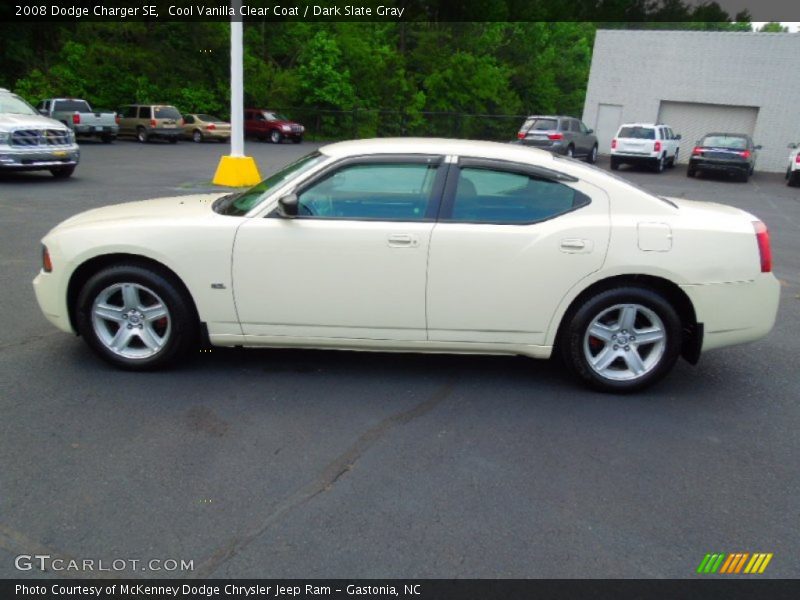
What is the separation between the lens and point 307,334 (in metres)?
4.59

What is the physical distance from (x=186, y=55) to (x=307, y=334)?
40019mm

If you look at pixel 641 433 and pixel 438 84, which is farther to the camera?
pixel 438 84

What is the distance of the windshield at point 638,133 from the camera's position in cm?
2559

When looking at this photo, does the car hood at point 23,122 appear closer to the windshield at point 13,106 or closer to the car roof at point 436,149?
the windshield at point 13,106

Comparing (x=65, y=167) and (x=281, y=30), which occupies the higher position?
(x=281, y=30)

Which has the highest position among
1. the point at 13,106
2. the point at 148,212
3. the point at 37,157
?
the point at 148,212

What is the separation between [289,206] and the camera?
4.42 meters

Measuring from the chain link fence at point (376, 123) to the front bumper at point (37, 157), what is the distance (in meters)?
26.7

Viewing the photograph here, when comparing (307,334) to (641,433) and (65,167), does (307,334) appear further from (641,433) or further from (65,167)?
(65,167)

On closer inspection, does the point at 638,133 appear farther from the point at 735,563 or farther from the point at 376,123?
the point at 735,563

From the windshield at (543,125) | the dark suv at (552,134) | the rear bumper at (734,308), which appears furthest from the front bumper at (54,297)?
the windshield at (543,125)

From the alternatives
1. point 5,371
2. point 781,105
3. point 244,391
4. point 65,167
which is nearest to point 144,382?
point 244,391

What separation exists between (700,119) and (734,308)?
3163 centimetres

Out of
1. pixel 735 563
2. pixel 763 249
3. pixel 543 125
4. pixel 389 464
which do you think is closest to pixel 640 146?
pixel 543 125
